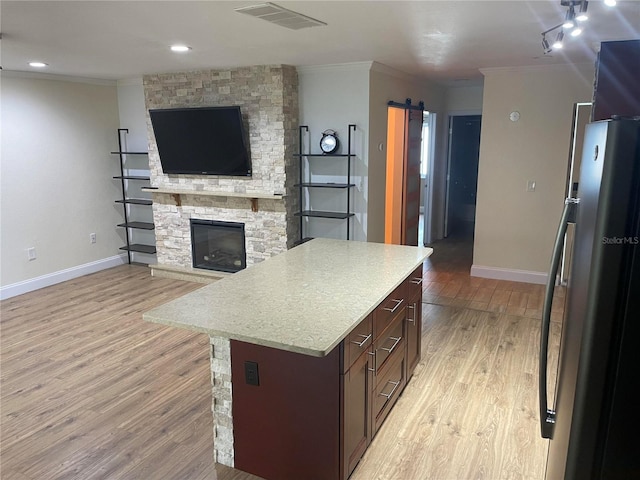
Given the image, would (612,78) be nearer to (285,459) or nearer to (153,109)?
(285,459)

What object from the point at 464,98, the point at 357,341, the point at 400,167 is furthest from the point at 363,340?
the point at 464,98

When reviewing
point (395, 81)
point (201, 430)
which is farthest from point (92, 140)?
point (201, 430)

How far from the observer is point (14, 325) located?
4.48 metres

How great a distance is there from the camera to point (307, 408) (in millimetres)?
2160

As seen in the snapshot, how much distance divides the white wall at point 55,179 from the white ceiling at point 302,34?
0.61 m

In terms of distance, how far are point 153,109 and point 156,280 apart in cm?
206

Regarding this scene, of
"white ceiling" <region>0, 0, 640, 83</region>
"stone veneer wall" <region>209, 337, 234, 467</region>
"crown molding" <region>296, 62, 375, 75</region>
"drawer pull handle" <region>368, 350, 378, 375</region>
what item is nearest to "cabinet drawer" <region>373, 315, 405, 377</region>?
"drawer pull handle" <region>368, 350, 378, 375</region>

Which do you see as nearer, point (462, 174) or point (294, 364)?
point (294, 364)

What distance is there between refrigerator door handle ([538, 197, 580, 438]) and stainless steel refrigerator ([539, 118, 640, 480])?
0.22 metres

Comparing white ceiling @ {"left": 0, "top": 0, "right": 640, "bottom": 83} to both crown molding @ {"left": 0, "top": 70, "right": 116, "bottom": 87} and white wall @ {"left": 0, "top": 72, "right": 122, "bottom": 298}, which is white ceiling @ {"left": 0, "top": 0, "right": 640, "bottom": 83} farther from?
white wall @ {"left": 0, "top": 72, "right": 122, "bottom": 298}

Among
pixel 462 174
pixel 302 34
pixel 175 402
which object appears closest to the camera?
pixel 175 402

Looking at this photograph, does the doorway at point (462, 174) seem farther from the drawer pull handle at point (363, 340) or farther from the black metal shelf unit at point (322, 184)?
the drawer pull handle at point (363, 340)

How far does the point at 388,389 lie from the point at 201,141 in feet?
12.0

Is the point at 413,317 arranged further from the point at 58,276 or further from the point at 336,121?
the point at 58,276
